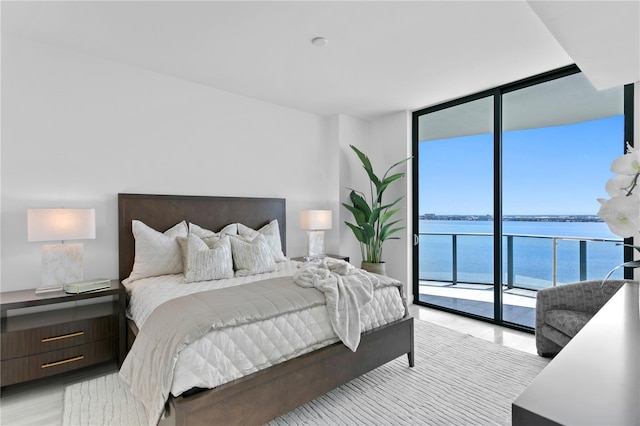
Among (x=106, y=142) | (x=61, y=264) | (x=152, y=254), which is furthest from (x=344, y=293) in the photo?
(x=106, y=142)

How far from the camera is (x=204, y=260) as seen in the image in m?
2.83

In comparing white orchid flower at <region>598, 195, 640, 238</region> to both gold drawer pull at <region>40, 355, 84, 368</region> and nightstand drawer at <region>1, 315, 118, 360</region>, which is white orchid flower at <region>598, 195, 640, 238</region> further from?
gold drawer pull at <region>40, 355, 84, 368</region>

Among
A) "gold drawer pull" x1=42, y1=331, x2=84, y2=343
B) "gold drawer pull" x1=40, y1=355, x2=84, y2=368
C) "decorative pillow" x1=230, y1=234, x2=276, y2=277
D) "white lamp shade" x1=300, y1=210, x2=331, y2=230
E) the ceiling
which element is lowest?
"gold drawer pull" x1=40, y1=355, x2=84, y2=368

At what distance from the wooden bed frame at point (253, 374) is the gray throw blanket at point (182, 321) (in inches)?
6.3

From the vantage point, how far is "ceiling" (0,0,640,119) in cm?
221

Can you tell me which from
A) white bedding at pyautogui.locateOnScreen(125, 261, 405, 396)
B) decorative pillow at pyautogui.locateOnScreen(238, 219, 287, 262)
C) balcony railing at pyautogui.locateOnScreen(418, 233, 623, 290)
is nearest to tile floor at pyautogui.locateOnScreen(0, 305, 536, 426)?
white bedding at pyautogui.locateOnScreen(125, 261, 405, 396)

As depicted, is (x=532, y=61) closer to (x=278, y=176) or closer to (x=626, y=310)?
(x=626, y=310)

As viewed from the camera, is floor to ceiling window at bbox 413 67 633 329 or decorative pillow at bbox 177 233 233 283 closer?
decorative pillow at bbox 177 233 233 283

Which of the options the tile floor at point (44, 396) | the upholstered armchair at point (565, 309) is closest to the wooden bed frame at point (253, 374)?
the tile floor at point (44, 396)

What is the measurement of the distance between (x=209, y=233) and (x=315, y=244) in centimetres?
143

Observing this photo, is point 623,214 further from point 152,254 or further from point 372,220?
point 372,220

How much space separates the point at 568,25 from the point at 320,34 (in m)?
1.64

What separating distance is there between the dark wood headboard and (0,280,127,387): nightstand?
52cm

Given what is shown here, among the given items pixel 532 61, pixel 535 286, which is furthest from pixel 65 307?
pixel 535 286
